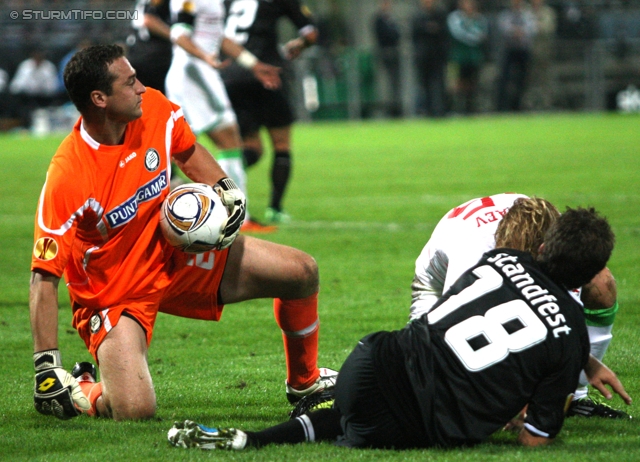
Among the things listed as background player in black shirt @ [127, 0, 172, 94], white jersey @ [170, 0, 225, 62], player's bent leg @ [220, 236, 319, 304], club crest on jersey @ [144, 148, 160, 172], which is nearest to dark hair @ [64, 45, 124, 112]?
club crest on jersey @ [144, 148, 160, 172]

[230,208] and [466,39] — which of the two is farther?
[466,39]

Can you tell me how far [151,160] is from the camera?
4.85 m

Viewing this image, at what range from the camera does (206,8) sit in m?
10.6

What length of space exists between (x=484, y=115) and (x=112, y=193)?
2462cm

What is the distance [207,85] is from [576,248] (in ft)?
22.5

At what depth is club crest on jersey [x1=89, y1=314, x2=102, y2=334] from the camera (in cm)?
470

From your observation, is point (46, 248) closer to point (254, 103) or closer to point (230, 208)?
point (230, 208)

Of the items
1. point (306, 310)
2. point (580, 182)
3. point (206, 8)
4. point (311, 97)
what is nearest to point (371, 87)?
point (311, 97)

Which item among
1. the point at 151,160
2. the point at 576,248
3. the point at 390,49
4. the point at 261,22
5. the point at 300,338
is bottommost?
the point at 390,49

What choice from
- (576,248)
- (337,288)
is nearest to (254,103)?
(337,288)

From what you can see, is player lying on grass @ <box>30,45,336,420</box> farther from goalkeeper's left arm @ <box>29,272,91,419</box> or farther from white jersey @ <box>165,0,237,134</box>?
white jersey @ <box>165,0,237,134</box>

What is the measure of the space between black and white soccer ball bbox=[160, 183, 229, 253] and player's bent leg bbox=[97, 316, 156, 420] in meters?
0.42

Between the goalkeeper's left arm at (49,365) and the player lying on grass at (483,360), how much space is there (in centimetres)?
60

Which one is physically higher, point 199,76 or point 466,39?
point 199,76
